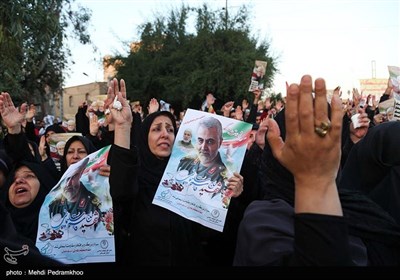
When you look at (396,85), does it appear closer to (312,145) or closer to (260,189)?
(260,189)

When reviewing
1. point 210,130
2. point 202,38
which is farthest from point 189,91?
point 210,130

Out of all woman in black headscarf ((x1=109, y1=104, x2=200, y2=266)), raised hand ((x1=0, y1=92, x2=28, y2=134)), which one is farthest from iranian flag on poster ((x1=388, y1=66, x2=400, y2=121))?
raised hand ((x1=0, y1=92, x2=28, y2=134))

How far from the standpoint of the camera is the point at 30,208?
9.55ft

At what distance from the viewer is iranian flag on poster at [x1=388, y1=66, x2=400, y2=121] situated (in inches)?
175

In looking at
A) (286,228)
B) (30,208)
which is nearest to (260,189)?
(30,208)

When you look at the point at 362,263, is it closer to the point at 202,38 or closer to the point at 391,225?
the point at 391,225

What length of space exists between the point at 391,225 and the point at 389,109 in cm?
457

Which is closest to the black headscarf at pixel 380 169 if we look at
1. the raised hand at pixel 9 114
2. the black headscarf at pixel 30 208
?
the black headscarf at pixel 30 208

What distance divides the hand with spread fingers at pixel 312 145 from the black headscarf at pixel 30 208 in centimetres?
210

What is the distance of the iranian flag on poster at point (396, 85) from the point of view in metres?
4.44

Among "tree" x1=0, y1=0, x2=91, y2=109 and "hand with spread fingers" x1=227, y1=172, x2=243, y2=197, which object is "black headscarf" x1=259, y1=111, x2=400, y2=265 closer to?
"hand with spread fingers" x1=227, y1=172, x2=243, y2=197

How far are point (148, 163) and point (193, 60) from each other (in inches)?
854

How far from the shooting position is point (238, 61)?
23125 mm

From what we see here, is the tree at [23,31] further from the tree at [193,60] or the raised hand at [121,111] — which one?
the tree at [193,60]
